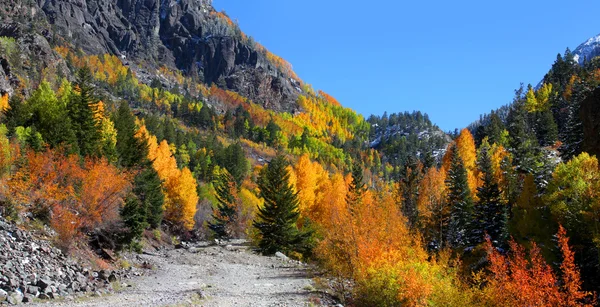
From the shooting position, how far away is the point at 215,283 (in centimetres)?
2827

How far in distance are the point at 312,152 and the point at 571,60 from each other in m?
97.9

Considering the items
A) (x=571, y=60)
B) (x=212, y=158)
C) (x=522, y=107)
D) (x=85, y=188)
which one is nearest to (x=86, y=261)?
(x=85, y=188)

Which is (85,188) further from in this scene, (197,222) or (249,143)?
(249,143)

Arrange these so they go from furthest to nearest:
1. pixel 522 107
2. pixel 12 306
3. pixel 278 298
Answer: pixel 522 107 < pixel 278 298 < pixel 12 306

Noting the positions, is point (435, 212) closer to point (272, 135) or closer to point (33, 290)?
point (33, 290)

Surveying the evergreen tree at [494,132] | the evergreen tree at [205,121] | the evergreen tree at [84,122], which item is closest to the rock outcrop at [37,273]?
the evergreen tree at [84,122]

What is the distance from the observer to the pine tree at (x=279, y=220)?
4419cm

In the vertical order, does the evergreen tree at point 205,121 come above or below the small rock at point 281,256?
above

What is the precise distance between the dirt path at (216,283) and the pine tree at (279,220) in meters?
2.35

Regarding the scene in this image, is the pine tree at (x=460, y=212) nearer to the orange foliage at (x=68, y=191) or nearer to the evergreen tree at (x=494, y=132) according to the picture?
the orange foliage at (x=68, y=191)

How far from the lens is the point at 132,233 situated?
3325 centimetres

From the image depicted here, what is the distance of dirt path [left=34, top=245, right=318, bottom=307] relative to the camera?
20.3 m

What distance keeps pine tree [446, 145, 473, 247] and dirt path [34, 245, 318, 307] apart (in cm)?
2045

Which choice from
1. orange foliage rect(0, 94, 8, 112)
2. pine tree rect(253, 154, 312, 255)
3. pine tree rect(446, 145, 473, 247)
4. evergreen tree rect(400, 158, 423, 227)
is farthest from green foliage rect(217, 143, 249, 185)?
pine tree rect(446, 145, 473, 247)
